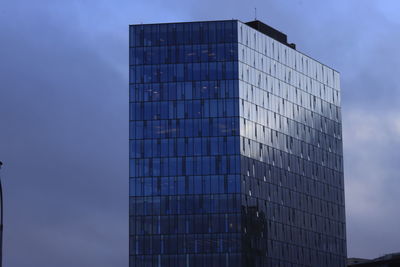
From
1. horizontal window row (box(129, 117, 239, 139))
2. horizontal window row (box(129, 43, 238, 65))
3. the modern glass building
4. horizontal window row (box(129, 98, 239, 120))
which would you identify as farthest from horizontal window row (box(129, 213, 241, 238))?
horizontal window row (box(129, 43, 238, 65))

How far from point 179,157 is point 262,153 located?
1514 cm

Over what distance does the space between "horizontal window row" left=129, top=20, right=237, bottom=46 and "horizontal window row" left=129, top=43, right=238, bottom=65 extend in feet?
2.54

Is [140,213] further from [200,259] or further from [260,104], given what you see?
[260,104]

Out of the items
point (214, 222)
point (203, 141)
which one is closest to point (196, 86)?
point (203, 141)

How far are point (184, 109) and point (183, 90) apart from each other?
108 inches

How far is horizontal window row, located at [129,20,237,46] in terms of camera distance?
189 meters

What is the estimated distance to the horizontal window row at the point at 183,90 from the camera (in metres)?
187

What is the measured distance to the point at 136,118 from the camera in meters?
189

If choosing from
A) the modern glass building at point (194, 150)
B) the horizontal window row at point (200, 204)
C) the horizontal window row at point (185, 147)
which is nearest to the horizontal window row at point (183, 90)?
the modern glass building at point (194, 150)

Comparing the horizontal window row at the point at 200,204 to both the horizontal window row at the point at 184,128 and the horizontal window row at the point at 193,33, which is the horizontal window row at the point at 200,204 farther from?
the horizontal window row at the point at 193,33

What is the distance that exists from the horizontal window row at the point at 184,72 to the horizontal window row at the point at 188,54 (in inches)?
24.0

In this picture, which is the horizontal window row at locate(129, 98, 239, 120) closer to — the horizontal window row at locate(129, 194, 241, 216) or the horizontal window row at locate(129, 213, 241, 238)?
the horizontal window row at locate(129, 194, 241, 216)

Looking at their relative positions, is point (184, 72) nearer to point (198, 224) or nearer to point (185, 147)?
point (185, 147)

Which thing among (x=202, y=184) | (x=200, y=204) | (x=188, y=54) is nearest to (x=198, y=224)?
(x=200, y=204)
